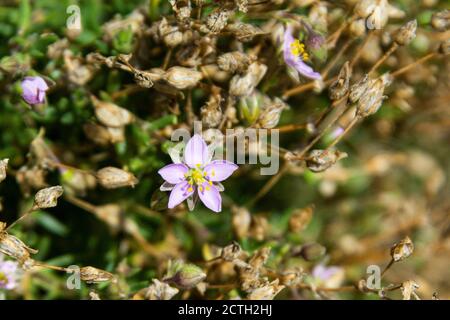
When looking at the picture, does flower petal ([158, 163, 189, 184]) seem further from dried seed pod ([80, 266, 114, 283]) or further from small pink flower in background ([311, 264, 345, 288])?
small pink flower in background ([311, 264, 345, 288])

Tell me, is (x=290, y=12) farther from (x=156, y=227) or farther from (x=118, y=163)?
(x=156, y=227)

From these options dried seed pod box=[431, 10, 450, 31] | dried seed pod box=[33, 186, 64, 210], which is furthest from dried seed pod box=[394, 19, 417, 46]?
dried seed pod box=[33, 186, 64, 210]

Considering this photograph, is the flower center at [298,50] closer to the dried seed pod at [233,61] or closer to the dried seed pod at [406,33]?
the dried seed pod at [233,61]

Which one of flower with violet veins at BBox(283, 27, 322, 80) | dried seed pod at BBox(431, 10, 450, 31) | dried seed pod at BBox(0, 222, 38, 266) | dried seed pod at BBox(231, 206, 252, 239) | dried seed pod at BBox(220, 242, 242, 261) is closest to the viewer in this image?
dried seed pod at BBox(0, 222, 38, 266)

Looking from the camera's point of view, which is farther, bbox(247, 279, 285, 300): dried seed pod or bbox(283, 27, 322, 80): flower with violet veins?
bbox(283, 27, 322, 80): flower with violet veins

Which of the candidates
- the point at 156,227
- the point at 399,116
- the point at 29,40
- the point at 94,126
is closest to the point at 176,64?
the point at 94,126

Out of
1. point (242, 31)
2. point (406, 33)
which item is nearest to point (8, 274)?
point (242, 31)
